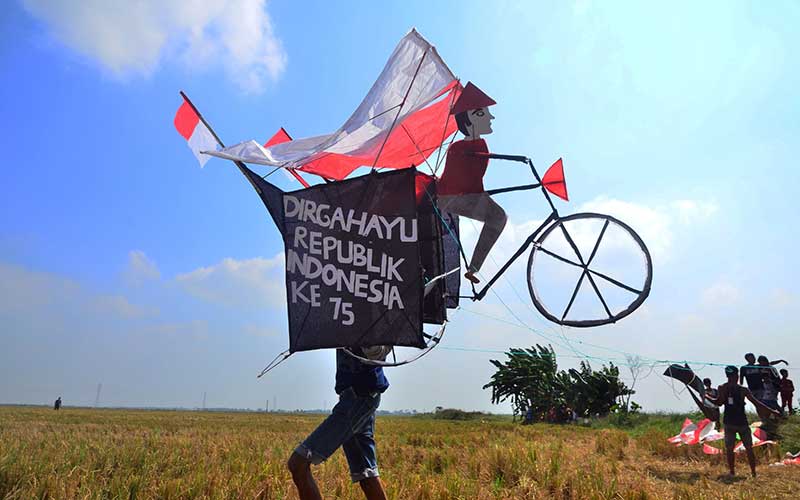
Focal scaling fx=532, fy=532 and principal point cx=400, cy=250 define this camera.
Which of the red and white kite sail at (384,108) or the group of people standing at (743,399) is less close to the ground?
the red and white kite sail at (384,108)

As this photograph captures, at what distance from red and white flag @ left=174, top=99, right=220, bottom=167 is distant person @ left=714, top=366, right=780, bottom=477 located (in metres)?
10.1

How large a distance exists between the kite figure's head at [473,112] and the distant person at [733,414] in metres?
8.43

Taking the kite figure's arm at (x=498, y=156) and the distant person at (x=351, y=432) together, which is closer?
the distant person at (x=351, y=432)

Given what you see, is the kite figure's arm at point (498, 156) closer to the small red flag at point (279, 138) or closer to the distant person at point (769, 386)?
the small red flag at point (279, 138)

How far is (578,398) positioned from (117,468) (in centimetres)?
2634

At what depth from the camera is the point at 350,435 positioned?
378 centimetres

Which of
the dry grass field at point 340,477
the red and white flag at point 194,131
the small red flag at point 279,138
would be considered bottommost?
the dry grass field at point 340,477

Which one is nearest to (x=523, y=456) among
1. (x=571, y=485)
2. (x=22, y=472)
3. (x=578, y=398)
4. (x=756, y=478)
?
(x=571, y=485)

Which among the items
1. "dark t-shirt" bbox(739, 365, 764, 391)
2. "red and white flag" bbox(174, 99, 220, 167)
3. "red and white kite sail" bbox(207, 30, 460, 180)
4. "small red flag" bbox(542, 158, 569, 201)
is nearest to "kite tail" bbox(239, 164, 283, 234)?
"red and white kite sail" bbox(207, 30, 460, 180)

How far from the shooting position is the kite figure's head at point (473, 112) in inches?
178

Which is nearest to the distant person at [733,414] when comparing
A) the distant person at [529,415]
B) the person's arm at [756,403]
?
the person's arm at [756,403]

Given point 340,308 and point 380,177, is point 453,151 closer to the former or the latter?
point 380,177

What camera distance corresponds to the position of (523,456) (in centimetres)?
800

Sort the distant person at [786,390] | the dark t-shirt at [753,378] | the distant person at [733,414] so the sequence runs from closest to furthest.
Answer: the distant person at [733,414] < the dark t-shirt at [753,378] < the distant person at [786,390]
